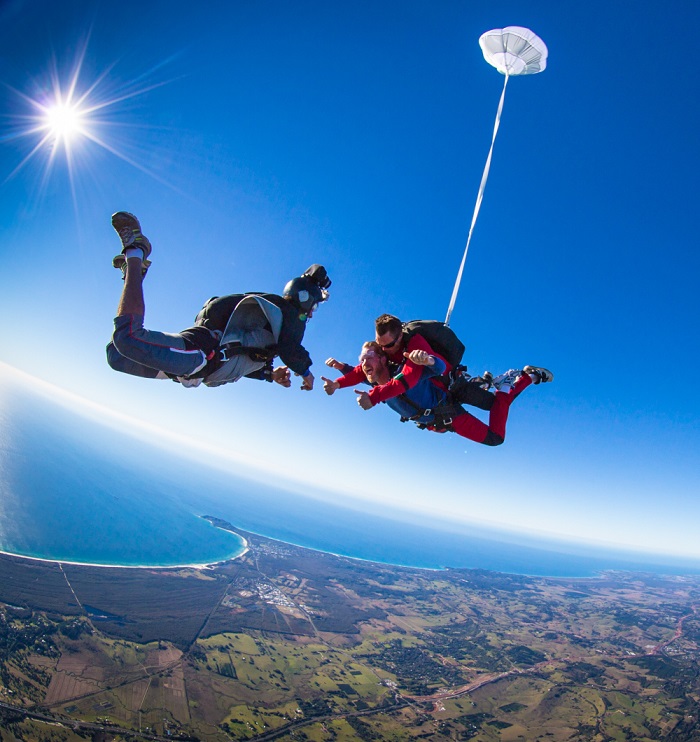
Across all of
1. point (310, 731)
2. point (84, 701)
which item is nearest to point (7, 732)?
point (84, 701)

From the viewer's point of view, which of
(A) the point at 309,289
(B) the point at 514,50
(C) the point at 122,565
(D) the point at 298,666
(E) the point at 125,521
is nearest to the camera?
(A) the point at 309,289

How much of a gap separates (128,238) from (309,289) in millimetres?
1674

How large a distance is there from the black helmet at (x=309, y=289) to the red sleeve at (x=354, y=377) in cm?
104

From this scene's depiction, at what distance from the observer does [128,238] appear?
113 inches

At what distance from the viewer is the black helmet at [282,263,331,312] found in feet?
11.4

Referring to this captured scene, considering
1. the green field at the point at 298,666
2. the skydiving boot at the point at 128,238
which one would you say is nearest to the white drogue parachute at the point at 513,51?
the skydiving boot at the point at 128,238

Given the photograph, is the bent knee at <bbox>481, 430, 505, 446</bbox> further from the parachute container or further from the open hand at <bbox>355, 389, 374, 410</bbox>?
the parachute container

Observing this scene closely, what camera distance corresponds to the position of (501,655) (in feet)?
136

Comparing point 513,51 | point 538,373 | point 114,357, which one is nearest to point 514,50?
point 513,51

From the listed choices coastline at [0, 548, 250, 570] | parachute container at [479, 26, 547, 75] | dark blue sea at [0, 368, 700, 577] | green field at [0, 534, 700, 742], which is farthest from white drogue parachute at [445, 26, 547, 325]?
dark blue sea at [0, 368, 700, 577]

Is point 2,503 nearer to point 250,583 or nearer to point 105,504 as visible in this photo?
point 105,504

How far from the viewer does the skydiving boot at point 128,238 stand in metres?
2.84

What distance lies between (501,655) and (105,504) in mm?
73643

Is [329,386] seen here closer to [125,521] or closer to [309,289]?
[309,289]
